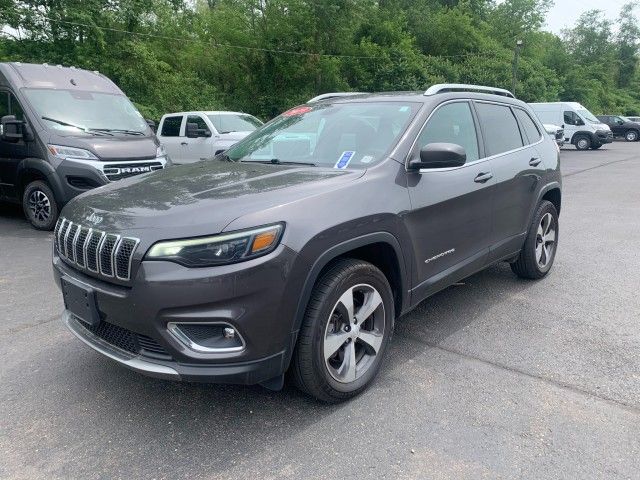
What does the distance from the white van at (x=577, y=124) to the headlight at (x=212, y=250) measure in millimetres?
27872

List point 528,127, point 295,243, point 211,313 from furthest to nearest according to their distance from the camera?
point 528,127 < point 295,243 < point 211,313

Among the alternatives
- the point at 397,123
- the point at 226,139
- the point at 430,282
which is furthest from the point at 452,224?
the point at 226,139

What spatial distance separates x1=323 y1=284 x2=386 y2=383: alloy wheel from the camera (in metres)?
2.90

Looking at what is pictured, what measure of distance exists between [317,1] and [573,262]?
915 inches

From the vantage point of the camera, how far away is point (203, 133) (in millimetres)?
Answer: 12797

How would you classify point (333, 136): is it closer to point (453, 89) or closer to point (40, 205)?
point (453, 89)

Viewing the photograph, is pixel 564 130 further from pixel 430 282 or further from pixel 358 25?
pixel 430 282

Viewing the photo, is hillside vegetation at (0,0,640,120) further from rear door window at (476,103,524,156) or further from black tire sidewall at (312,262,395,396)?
black tire sidewall at (312,262,395,396)

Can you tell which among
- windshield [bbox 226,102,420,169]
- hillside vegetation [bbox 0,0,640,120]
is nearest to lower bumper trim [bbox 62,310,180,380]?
windshield [bbox 226,102,420,169]

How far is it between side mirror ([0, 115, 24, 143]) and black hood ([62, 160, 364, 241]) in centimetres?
504

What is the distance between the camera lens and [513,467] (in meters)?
2.48

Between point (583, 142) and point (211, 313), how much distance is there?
2942cm

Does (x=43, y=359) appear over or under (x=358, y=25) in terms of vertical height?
under

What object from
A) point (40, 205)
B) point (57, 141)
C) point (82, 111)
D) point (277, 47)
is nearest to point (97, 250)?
point (57, 141)
